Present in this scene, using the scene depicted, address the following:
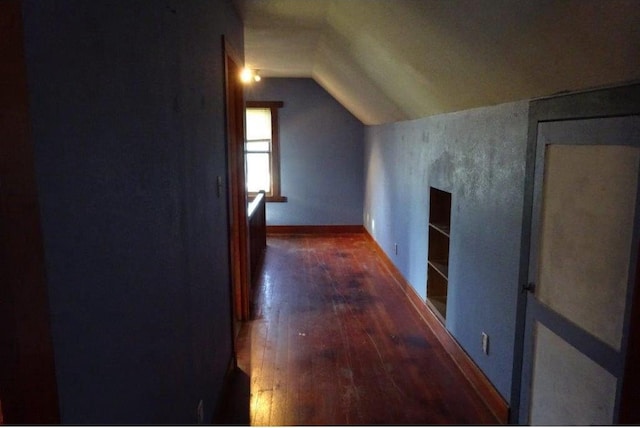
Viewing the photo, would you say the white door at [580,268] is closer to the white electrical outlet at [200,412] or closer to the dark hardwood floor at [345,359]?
the dark hardwood floor at [345,359]

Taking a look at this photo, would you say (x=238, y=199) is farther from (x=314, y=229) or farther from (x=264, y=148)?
(x=314, y=229)

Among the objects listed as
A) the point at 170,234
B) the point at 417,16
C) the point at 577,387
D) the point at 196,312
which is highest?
the point at 417,16

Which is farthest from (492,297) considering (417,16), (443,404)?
(417,16)

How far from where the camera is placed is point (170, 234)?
1.55 m

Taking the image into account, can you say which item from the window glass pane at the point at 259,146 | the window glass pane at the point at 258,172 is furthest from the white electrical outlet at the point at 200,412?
the window glass pane at the point at 259,146

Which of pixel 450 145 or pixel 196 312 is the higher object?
pixel 450 145

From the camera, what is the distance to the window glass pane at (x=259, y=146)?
7078 mm

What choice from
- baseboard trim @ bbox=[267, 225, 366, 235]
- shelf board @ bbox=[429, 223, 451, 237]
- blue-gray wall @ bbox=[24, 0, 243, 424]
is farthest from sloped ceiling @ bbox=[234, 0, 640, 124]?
baseboard trim @ bbox=[267, 225, 366, 235]

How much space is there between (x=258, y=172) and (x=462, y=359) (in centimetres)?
491

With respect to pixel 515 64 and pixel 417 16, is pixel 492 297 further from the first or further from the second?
pixel 417 16

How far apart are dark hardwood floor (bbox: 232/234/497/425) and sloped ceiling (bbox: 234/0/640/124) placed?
1722mm

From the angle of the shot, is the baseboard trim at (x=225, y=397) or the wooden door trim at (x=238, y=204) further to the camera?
the wooden door trim at (x=238, y=204)

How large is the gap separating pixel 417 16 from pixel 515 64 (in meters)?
0.53

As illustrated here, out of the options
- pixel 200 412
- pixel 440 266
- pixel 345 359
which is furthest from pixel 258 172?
pixel 200 412
